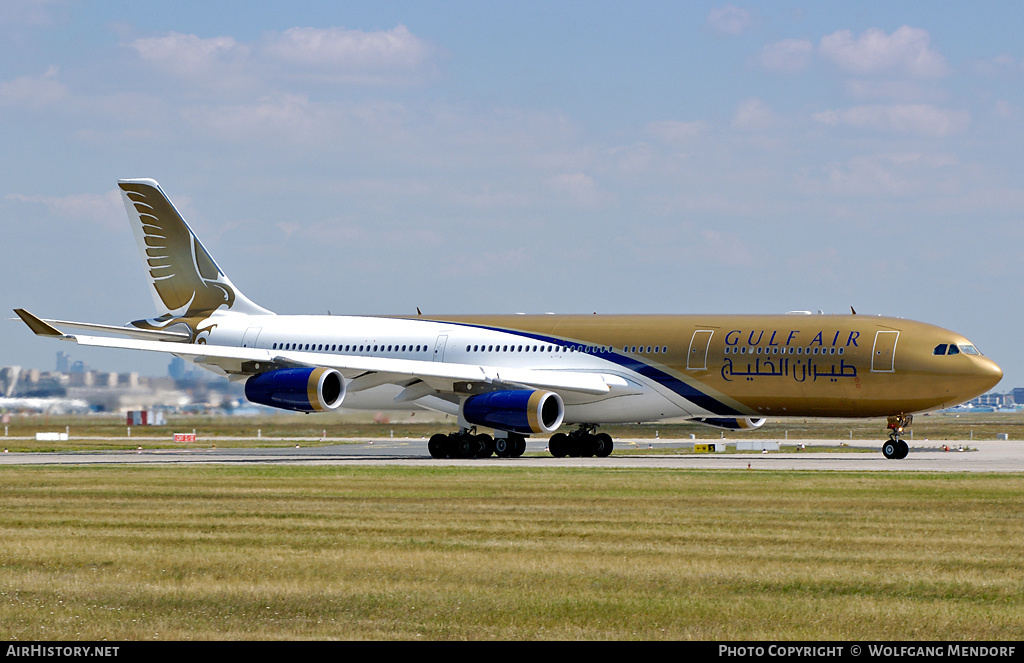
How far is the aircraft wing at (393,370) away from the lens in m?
41.1

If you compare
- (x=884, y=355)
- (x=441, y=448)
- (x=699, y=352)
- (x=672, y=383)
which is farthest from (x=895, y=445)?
(x=441, y=448)

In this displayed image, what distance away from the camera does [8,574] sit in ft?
48.8

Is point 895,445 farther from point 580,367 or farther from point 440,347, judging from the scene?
point 440,347

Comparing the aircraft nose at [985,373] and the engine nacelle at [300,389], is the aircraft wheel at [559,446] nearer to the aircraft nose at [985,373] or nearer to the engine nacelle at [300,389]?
the engine nacelle at [300,389]

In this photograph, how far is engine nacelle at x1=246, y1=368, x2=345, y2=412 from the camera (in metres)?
39.1

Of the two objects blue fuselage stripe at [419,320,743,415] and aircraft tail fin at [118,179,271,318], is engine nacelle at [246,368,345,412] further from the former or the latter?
aircraft tail fin at [118,179,271,318]

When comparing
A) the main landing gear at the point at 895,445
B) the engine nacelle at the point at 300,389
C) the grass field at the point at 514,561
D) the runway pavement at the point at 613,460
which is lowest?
the grass field at the point at 514,561

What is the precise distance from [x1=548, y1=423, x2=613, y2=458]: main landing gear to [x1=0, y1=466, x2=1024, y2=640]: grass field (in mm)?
16758

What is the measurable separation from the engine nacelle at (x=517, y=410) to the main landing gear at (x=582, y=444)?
355cm

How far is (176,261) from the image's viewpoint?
5000cm

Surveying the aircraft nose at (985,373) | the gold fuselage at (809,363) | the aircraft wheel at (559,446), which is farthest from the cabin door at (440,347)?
the aircraft nose at (985,373)

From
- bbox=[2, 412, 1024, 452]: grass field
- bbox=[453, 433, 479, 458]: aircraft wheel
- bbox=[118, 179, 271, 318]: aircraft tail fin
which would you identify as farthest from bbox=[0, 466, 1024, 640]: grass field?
bbox=[2, 412, 1024, 452]: grass field

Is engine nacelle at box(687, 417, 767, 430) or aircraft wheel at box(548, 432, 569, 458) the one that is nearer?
engine nacelle at box(687, 417, 767, 430)

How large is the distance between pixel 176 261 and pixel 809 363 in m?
23.6
